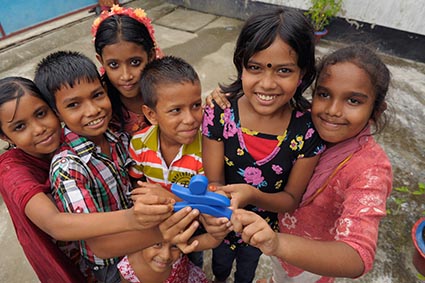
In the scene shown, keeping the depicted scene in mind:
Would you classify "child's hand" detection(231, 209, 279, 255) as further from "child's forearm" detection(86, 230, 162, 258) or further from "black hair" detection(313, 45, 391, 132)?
"black hair" detection(313, 45, 391, 132)

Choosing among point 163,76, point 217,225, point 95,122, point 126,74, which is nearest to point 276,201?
point 217,225

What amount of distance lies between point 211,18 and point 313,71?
5.06 m

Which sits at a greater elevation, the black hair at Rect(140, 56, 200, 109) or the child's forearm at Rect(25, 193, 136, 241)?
the black hair at Rect(140, 56, 200, 109)

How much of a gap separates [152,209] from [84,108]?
0.59 meters

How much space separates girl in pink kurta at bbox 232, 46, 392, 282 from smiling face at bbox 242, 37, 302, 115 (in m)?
0.12

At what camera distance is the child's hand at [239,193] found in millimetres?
1206

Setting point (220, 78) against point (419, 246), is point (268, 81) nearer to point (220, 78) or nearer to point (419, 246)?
point (419, 246)

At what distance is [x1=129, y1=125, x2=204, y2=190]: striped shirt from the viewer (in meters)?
1.45

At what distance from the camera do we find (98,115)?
4.38 ft

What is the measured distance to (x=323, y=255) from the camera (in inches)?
38.3

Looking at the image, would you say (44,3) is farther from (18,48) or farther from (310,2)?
(310,2)

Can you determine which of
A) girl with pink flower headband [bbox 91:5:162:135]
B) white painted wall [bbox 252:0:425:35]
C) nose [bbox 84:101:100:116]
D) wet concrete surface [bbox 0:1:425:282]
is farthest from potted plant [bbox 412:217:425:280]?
white painted wall [bbox 252:0:425:35]

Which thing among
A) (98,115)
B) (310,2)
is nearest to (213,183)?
(98,115)

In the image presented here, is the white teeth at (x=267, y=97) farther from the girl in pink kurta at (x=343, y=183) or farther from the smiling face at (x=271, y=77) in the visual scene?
the girl in pink kurta at (x=343, y=183)
